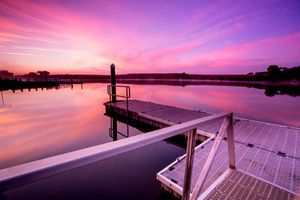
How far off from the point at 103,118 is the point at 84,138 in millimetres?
3750

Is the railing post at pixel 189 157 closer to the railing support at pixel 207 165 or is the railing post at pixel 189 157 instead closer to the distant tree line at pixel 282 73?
the railing support at pixel 207 165

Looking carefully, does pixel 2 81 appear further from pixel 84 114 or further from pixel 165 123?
pixel 165 123

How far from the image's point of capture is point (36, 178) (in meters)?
0.70

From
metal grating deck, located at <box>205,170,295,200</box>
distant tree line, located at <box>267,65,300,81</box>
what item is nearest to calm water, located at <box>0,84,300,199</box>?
metal grating deck, located at <box>205,170,295,200</box>

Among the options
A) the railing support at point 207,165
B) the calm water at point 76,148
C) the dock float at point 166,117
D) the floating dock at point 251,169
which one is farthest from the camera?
the dock float at point 166,117

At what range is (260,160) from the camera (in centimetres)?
388

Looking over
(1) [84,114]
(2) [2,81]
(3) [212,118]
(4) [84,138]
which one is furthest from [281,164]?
(2) [2,81]

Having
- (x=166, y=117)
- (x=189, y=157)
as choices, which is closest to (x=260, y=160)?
(x=189, y=157)

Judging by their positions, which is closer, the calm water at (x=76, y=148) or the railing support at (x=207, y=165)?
the railing support at (x=207, y=165)

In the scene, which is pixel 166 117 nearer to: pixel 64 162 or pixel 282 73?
pixel 64 162

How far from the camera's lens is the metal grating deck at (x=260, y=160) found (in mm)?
3176

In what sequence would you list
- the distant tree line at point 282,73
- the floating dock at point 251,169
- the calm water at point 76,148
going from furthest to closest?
the distant tree line at point 282,73, the calm water at point 76,148, the floating dock at point 251,169

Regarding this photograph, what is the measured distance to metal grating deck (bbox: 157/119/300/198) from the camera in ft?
10.4

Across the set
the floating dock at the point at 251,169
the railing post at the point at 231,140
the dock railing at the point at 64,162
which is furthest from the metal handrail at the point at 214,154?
the dock railing at the point at 64,162
